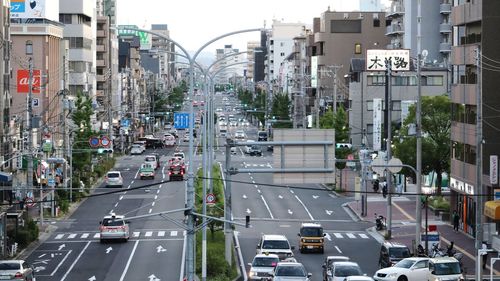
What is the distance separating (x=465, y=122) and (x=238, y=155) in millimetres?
69668

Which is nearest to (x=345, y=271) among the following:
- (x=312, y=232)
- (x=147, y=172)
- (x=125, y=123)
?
(x=312, y=232)

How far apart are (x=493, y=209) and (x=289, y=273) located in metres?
16.4

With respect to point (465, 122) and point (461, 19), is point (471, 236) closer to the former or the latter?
point (465, 122)

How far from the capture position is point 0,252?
5762 cm

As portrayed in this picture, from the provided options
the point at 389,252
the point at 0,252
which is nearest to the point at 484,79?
the point at 389,252

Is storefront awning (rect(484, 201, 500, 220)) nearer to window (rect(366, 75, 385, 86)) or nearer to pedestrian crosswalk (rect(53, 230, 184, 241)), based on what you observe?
pedestrian crosswalk (rect(53, 230, 184, 241))

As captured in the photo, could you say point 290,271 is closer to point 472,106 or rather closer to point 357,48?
point 472,106

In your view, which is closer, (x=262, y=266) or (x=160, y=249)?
(x=262, y=266)

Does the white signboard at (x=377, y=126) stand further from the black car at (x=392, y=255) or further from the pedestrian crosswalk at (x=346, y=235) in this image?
the black car at (x=392, y=255)

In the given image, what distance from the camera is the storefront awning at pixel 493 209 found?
57156 mm

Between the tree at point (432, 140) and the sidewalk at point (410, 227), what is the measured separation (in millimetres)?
2985

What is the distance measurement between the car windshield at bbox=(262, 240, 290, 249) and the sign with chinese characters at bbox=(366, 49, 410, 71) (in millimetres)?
62981

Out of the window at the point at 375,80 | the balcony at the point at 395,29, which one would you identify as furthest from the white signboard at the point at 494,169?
the balcony at the point at 395,29

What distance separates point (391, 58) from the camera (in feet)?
381
